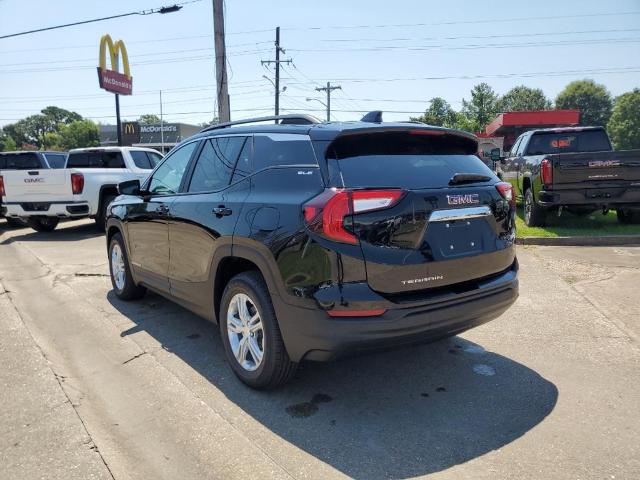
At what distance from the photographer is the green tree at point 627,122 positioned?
9284cm

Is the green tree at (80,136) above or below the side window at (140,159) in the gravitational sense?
above

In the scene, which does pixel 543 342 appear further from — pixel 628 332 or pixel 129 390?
pixel 129 390

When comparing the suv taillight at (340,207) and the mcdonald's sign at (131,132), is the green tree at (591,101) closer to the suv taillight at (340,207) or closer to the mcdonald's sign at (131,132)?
the mcdonald's sign at (131,132)

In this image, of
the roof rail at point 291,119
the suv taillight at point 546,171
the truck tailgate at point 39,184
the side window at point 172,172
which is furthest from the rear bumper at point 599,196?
the truck tailgate at point 39,184

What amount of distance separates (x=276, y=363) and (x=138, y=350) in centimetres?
168

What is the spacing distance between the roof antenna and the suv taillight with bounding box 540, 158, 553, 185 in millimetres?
6028

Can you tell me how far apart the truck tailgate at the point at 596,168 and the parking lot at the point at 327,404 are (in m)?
3.97

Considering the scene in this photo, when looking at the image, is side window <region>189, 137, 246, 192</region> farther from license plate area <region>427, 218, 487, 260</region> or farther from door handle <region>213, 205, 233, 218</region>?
license plate area <region>427, 218, 487, 260</region>

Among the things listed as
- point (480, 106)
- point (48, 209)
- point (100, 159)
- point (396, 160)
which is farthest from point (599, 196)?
point (480, 106)

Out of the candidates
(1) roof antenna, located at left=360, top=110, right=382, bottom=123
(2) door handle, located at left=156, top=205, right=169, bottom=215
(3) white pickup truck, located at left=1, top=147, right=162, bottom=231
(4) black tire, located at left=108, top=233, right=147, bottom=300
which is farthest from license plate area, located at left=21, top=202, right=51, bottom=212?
(1) roof antenna, located at left=360, top=110, right=382, bottom=123

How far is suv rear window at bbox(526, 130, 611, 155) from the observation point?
35.2 ft

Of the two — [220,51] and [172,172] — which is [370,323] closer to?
[172,172]

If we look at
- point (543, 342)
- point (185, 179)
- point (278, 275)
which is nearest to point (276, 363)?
point (278, 275)

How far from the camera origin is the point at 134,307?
555cm
